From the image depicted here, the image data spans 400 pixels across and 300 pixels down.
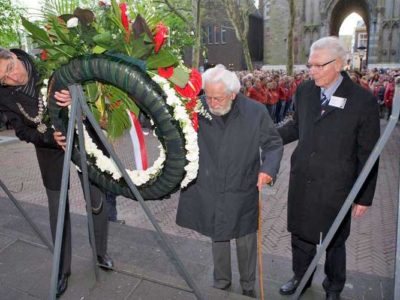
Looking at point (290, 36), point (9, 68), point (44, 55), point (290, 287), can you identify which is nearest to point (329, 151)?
point (290, 287)

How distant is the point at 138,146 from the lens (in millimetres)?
2740

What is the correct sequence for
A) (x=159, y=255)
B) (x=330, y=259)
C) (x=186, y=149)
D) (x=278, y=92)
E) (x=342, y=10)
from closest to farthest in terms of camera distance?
(x=186, y=149) → (x=330, y=259) → (x=159, y=255) → (x=278, y=92) → (x=342, y=10)

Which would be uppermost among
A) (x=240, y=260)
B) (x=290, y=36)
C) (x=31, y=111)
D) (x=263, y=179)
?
(x=290, y=36)

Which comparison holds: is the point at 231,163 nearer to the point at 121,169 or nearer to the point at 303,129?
the point at 303,129

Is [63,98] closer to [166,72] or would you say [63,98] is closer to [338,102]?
[166,72]

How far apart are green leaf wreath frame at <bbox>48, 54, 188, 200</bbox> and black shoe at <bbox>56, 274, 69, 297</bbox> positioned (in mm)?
1203

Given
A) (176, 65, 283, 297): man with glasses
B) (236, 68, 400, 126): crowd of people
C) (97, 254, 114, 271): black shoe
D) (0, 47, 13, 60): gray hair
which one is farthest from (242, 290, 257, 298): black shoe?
(236, 68, 400, 126): crowd of people

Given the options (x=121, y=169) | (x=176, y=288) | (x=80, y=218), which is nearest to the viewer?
(x=121, y=169)

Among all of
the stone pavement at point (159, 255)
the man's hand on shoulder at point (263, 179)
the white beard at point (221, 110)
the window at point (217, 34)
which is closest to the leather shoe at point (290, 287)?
the stone pavement at point (159, 255)

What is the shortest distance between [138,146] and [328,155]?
4.61ft

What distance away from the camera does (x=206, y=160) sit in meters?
2.86

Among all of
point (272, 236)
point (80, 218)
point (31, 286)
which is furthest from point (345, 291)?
point (80, 218)

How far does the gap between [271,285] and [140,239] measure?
1.71 m

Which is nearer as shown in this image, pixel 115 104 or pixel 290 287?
pixel 115 104
